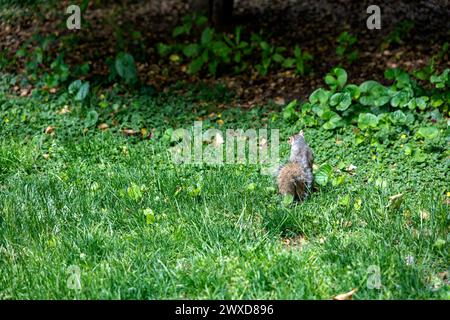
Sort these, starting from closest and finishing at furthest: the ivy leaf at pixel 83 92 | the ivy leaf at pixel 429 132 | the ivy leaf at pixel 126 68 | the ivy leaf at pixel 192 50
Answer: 1. the ivy leaf at pixel 429 132
2. the ivy leaf at pixel 83 92
3. the ivy leaf at pixel 126 68
4. the ivy leaf at pixel 192 50

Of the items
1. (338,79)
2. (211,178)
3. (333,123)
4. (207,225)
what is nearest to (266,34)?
(338,79)

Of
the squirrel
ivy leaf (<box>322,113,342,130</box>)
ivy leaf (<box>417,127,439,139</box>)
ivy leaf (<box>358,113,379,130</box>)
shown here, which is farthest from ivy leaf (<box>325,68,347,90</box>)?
the squirrel

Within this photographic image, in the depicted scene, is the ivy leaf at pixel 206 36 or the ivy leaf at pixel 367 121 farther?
the ivy leaf at pixel 206 36

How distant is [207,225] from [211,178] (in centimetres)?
87

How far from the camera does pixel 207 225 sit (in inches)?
176

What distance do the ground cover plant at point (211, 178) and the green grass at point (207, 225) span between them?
13 mm

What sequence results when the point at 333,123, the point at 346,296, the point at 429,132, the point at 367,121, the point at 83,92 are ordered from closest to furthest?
the point at 346,296 < the point at 429,132 < the point at 367,121 < the point at 333,123 < the point at 83,92

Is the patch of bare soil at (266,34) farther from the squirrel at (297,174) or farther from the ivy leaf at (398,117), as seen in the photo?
the squirrel at (297,174)

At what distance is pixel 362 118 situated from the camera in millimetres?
6109

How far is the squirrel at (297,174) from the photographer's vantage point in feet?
16.0

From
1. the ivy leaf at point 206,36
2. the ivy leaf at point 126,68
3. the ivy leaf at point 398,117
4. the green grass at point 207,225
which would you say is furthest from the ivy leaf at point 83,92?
the ivy leaf at point 398,117

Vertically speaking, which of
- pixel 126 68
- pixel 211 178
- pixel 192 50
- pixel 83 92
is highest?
pixel 192 50

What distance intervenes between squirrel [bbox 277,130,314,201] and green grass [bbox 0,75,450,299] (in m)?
0.10

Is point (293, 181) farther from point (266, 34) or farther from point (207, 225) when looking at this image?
point (266, 34)
